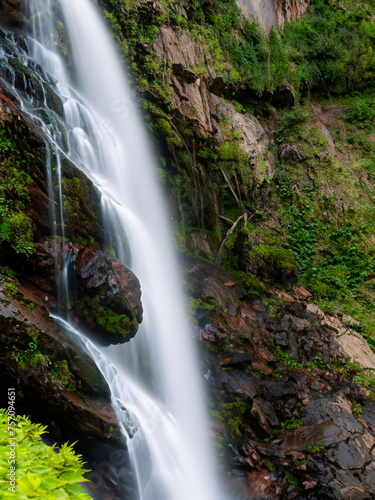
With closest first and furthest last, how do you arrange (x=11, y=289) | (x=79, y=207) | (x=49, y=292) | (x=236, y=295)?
(x=11, y=289)
(x=49, y=292)
(x=79, y=207)
(x=236, y=295)

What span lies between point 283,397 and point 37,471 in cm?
599

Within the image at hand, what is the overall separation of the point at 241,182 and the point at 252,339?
5.67 m

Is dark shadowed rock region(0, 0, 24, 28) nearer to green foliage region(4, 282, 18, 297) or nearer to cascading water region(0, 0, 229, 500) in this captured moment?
cascading water region(0, 0, 229, 500)

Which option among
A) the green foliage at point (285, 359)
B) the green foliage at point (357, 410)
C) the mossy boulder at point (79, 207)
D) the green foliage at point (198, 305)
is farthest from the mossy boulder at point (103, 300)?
the green foliage at point (357, 410)

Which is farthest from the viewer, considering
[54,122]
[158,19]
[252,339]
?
[158,19]

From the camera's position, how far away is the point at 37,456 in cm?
192

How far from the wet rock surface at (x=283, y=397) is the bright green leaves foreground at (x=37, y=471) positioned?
4486 millimetres

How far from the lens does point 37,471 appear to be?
5.64 feet

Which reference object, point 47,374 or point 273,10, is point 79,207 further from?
point 273,10

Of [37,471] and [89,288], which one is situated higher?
[37,471]

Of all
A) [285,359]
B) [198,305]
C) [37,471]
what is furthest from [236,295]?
[37,471]

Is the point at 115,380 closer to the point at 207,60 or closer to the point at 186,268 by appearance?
the point at 186,268

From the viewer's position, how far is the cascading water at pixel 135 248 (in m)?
5.35

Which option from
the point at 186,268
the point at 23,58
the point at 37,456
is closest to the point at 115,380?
the point at 37,456
